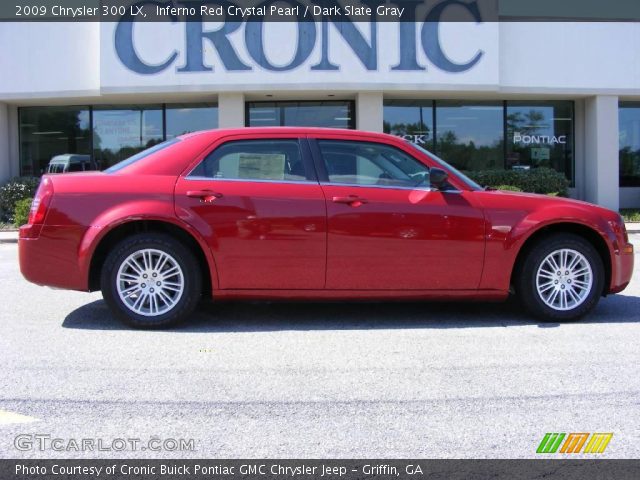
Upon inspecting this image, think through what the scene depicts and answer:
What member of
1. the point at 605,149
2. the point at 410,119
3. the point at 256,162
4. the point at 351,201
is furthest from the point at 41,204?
the point at 605,149

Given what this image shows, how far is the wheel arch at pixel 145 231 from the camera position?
553 centimetres

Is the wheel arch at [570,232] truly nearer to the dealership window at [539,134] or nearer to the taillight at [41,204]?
the taillight at [41,204]

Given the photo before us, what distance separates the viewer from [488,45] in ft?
51.4

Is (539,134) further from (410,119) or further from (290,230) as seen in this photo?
(290,230)

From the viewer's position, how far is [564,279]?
577cm

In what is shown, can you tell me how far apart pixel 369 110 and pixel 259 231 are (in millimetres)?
11145

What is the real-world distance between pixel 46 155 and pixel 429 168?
1492cm

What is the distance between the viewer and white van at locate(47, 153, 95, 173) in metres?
17.4

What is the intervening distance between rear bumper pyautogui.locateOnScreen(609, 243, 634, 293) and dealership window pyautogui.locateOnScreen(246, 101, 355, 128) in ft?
39.1

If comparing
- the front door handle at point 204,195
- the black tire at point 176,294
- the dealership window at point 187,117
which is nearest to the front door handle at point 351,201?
the front door handle at point 204,195

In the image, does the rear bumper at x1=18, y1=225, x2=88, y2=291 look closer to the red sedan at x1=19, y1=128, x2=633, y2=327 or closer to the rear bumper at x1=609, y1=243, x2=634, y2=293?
the red sedan at x1=19, y1=128, x2=633, y2=327

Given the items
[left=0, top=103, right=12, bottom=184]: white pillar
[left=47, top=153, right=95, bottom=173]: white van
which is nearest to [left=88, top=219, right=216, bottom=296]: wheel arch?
[left=47, top=153, right=95, bottom=173]: white van

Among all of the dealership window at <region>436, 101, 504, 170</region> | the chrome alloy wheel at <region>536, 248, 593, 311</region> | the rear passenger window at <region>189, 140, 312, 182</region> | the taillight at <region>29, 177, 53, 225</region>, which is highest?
the dealership window at <region>436, 101, 504, 170</region>

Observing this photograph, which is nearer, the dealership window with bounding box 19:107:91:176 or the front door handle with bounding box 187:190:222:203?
the front door handle with bounding box 187:190:222:203
